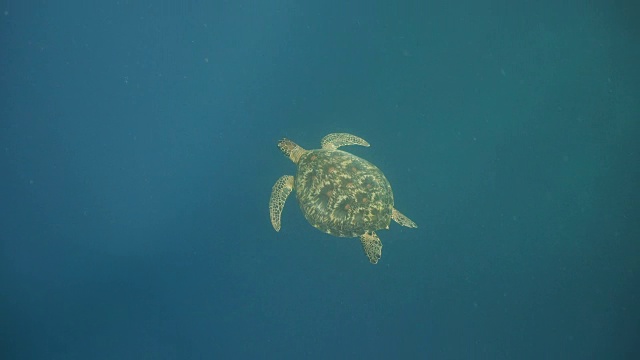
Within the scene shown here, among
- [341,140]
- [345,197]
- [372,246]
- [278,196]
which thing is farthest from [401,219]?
[278,196]

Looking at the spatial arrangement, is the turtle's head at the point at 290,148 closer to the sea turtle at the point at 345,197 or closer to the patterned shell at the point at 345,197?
the sea turtle at the point at 345,197

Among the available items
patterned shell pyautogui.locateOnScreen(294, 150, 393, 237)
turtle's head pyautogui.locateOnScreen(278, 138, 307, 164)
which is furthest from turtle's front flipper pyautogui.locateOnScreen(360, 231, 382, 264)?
turtle's head pyautogui.locateOnScreen(278, 138, 307, 164)

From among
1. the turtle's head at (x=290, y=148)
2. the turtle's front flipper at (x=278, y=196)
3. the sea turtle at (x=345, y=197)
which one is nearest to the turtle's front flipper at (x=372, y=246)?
the sea turtle at (x=345, y=197)

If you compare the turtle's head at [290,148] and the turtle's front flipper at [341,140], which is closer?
the turtle's head at [290,148]

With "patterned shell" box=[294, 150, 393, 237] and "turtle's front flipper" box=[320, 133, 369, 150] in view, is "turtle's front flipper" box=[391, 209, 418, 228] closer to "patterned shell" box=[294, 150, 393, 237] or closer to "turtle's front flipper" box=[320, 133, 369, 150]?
"patterned shell" box=[294, 150, 393, 237]

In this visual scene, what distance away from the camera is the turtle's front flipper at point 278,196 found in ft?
12.1

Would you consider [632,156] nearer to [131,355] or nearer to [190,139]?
[190,139]

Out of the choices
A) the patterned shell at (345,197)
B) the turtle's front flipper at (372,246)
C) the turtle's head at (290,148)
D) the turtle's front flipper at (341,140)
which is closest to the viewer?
the patterned shell at (345,197)

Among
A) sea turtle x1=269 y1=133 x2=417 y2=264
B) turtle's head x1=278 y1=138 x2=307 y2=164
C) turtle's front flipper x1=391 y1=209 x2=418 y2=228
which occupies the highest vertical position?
turtle's head x1=278 y1=138 x2=307 y2=164

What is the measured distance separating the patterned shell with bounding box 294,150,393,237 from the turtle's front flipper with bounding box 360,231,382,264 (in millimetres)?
229

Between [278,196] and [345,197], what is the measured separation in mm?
766

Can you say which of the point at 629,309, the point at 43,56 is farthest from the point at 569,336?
the point at 43,56

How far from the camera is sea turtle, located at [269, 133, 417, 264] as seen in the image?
3.20 meters

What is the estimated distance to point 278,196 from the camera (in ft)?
12.3
